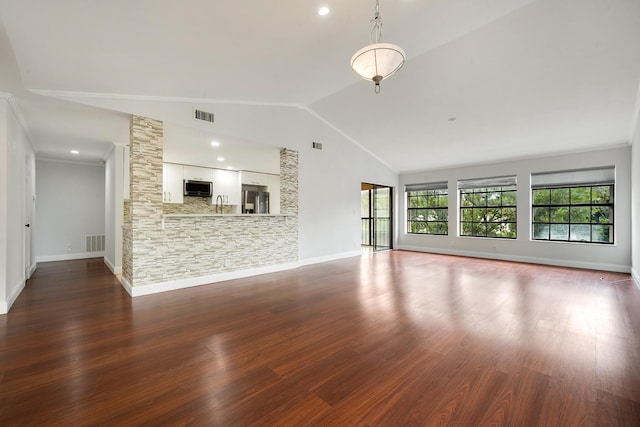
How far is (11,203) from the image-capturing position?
357 centimetres

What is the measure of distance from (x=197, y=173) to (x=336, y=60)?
5080mm

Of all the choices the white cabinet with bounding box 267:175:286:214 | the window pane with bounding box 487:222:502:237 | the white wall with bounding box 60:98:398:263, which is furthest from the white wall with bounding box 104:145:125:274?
the window pane with bounding box 487:222:502:237

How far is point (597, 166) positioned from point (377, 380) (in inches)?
287

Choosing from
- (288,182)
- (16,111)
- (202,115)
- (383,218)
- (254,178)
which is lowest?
(383,218)

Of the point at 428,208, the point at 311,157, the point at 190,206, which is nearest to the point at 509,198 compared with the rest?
the point at 428,208

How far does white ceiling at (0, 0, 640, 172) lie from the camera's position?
2600 mm

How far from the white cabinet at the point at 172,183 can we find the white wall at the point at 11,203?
256 centimetres

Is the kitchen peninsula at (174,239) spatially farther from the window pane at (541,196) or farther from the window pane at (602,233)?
the window pane at (602,233)

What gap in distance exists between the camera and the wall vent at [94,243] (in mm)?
7566

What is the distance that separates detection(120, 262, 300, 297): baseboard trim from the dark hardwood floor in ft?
0.61

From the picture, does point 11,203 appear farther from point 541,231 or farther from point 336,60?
point 541,231

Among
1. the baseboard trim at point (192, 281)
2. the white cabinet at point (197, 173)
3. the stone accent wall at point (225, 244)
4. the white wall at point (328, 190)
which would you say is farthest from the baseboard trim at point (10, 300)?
the white wall at point (328, 190)

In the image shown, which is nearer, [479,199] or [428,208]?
[479,199]

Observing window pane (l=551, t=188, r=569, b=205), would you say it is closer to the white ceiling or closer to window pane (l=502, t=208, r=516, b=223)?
window pane (l=502, t=208, r=516, b=223)
